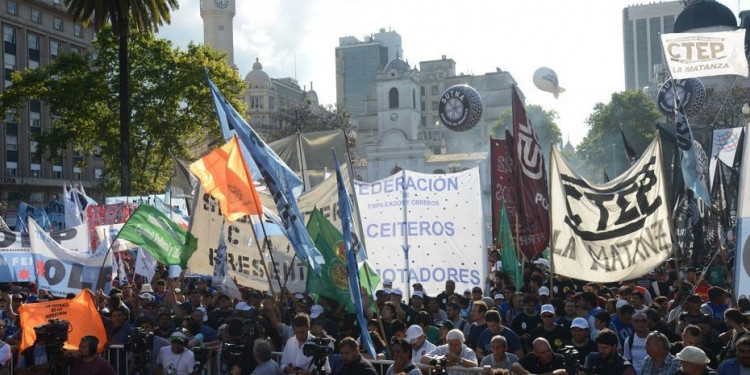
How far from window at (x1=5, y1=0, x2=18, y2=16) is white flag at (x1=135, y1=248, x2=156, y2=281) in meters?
50.5

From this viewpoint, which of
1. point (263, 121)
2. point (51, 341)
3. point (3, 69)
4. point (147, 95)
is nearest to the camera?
point (51, 341)

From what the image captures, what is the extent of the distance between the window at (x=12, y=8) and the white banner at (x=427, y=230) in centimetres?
5385

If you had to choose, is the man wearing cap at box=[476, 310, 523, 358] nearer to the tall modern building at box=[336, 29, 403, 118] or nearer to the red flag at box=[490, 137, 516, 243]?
the red flag at box=[490, 137, 516, 243]

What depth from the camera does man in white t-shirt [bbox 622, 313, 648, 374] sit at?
896 centimetres

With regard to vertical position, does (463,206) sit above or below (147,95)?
below

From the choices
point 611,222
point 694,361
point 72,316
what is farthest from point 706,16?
point 694,361

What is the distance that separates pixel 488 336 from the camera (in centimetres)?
948

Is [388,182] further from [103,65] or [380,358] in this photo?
[103,65]

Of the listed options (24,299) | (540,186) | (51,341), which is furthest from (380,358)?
(24,299)

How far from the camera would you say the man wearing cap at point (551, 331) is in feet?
31.0

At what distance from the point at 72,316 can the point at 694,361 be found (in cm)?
697

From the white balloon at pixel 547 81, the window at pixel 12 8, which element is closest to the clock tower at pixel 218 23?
the window at pixel 12 8

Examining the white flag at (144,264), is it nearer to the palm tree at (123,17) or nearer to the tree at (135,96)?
the palm tree at (123,17)

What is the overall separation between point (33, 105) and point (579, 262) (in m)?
59.1
